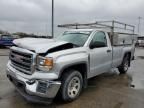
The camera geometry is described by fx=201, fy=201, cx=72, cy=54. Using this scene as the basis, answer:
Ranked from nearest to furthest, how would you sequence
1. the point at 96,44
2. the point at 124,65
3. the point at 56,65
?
the point at 56,65
the point at 96,44
the point at 124,65

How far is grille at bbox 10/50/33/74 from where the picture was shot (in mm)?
4602

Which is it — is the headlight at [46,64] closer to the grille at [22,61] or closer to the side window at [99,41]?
the grille at [22,61]

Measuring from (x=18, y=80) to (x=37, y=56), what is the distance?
82 cm

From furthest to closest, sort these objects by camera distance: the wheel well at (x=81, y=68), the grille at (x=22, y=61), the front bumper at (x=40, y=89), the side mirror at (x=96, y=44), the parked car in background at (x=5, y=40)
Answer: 1. the parked car in background at (x=5, y=40)
2. the side mirror at (x=96, y=44)
3. the wheel well at (x=81, y=68)
4. the grille at (x=22, y=61)
5. the front bumper at (x=40, y=89)

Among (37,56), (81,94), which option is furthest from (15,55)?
(81,94)

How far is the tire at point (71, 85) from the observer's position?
478 cm

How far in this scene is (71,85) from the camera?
16.6 feet

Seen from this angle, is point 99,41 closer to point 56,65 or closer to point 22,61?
point 56,65

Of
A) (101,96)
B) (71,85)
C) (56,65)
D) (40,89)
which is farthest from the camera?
(101,96)

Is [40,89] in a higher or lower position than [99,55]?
lower

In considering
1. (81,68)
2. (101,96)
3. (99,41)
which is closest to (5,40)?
(99,41)

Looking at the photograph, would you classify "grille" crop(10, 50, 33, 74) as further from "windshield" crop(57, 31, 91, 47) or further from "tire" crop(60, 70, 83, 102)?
"windshield" crop(57, 31, 91, 47)

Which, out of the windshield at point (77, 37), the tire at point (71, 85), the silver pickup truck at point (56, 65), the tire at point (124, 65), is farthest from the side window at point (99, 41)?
the tire at point (124, 65)

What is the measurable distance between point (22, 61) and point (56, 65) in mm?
918
